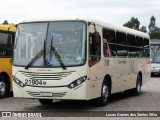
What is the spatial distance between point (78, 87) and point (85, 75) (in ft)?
1.25

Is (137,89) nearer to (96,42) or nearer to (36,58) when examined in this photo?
(96,42)

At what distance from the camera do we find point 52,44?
41.8 feet

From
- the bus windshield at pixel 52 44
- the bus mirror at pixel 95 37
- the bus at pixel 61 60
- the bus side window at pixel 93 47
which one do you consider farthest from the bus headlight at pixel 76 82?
the bus mirror at pixel 95 37

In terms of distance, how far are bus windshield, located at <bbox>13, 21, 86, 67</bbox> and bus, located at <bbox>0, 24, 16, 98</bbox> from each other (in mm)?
3443

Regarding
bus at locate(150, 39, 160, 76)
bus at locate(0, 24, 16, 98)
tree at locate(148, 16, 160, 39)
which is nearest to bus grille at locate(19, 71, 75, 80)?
bus at locate(0, 24, 16, 98)

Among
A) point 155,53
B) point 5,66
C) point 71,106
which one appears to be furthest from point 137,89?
point 155,53

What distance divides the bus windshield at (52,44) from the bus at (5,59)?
11.3 ft

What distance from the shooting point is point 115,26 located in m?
15.9

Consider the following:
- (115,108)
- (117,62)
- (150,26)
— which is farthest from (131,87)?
(150,26)

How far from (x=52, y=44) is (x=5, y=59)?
4462 mm

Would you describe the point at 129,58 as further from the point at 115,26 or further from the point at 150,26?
the point at 150,26

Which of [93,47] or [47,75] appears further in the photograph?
[93,47]

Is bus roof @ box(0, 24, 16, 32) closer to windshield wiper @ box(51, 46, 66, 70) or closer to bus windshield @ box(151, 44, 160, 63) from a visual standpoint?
windshield wiper @ box(51, 46, 66, 70)

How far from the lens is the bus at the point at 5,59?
16547 mm
